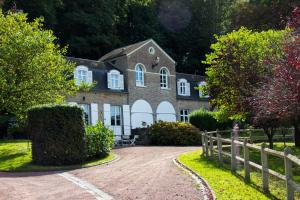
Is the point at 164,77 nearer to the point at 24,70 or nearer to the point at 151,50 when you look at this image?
the point at 151,50

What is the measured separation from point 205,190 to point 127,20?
1875 inches

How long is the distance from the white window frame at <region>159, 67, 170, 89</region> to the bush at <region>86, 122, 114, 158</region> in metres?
19.2

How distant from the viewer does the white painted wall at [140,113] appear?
36688mm

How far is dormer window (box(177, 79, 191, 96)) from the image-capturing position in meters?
41.4

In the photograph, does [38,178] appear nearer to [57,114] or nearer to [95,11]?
[57,114]

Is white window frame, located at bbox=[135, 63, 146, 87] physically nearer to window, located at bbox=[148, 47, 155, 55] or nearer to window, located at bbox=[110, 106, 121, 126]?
window, located at bbox=[148, 47, 155, 55]

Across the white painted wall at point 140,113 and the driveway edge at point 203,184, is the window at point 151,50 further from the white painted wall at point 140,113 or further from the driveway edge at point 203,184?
the driveway edge at point 203,184

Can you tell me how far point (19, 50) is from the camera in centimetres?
2280

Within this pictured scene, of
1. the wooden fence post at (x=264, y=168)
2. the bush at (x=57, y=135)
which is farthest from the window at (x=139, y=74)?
the wooden fence post at (x=264, y=168)

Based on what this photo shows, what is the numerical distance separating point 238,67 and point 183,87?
21677 mm

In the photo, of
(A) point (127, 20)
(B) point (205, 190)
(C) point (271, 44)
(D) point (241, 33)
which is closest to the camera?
(B) point (205, 190)

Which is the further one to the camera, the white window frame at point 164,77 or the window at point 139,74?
the white window frame at point 164,77

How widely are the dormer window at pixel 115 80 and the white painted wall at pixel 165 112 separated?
450 centimetres

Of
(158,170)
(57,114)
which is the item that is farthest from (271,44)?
(57,114)
